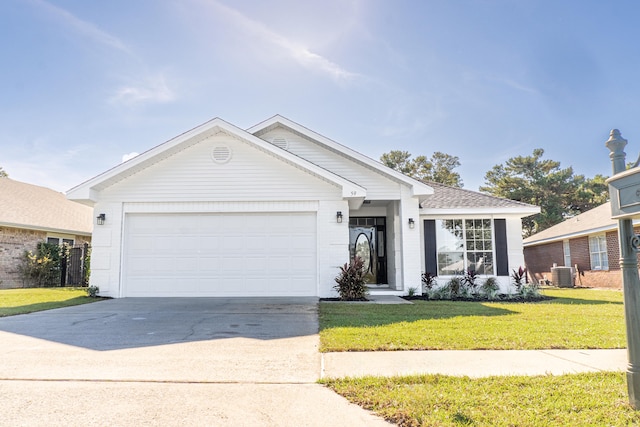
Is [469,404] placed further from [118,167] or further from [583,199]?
[583,199]

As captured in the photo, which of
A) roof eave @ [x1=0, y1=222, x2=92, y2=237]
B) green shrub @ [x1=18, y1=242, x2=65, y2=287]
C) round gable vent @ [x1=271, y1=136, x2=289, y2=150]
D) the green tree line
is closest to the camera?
round gable vent @ [x1=271, y1=136, x2=289, y2=150]

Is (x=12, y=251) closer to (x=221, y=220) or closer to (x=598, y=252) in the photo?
(x=221, y=220)

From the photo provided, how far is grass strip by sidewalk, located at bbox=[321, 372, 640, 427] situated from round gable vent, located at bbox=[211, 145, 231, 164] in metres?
8.81

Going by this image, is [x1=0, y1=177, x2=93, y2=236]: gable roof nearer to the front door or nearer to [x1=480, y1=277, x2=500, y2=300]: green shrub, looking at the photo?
the front door

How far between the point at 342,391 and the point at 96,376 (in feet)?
8.22

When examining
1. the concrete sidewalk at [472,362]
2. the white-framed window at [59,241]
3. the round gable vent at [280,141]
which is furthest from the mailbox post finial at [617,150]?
the white-framed window at [59,241]

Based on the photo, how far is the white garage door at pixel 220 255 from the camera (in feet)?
36.9

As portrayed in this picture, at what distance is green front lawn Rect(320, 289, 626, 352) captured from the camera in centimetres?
531

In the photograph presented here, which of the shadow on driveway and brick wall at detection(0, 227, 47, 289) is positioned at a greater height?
brick wall at detection(0, 227, 47, 289)

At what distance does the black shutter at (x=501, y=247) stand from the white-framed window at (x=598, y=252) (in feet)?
25.4

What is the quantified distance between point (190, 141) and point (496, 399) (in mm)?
10269

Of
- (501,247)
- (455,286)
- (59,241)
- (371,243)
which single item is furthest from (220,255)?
(59,241)

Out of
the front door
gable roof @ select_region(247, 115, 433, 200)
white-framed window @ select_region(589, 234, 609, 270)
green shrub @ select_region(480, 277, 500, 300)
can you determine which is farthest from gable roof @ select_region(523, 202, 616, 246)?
the front door

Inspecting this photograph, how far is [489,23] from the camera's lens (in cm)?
1102
